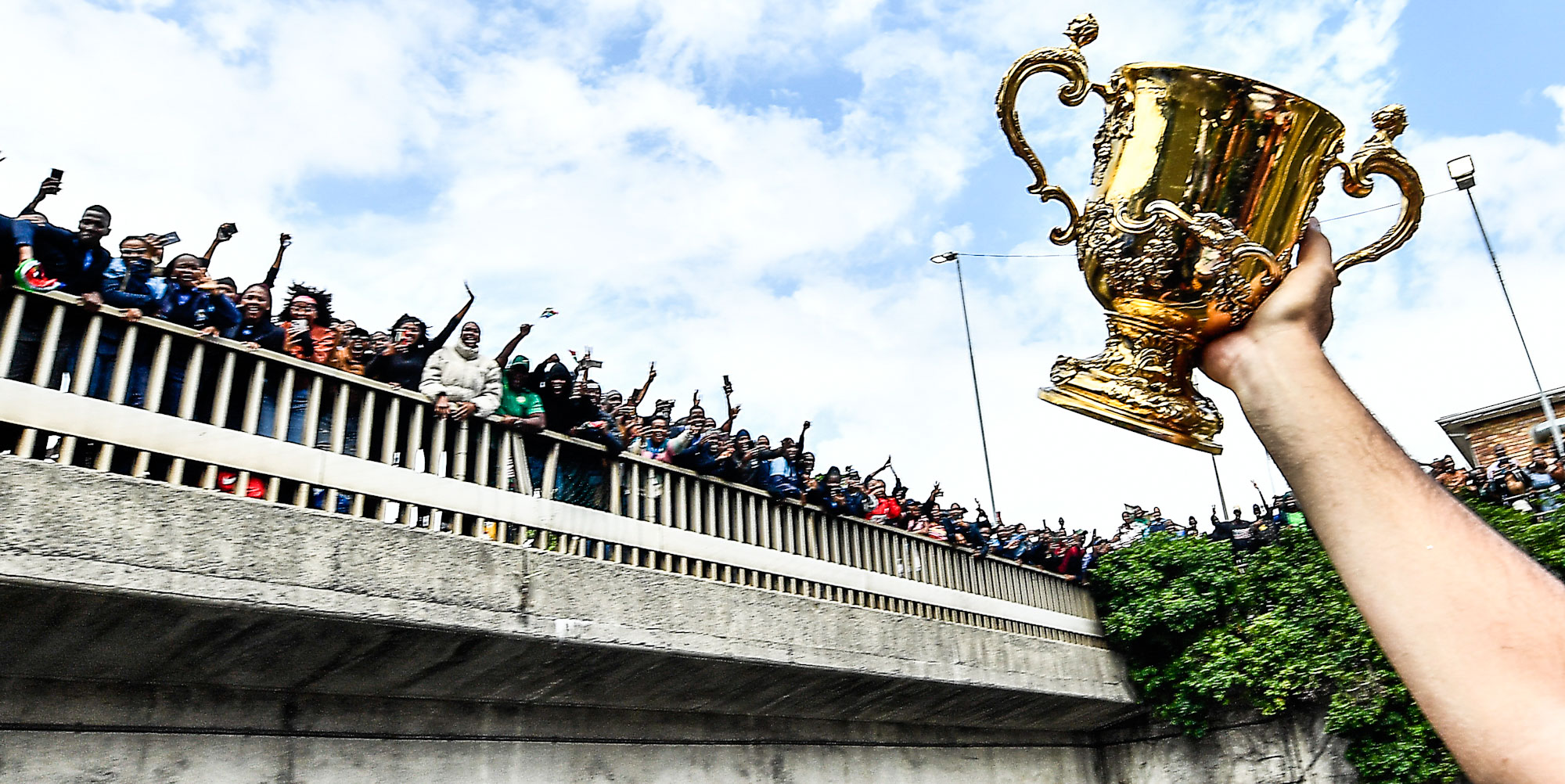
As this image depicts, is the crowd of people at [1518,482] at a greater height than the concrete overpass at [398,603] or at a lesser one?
greater

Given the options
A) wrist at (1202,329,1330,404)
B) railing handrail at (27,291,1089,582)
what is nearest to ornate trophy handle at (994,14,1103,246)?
wrist at (1202,329,1330,404)

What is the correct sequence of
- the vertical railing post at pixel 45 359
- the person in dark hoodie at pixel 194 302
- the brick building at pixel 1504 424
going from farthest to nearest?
the brick building at pixel 1504 424, the person in dark hoodie at pixel 194 302, the vertical railing post at pixel 45 359

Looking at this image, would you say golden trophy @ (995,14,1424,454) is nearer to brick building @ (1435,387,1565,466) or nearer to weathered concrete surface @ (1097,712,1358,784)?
weathered concrete surface @ (1097,712,1358,784)

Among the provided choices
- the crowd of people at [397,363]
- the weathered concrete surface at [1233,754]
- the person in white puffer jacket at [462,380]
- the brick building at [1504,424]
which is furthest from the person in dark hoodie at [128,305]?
the brick building at [1504,424]

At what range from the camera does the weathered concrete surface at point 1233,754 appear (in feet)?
39.7

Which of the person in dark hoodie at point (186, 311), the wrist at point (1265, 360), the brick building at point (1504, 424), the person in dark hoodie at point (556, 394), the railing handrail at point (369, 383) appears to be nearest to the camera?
the wrist at point (1265, 360)

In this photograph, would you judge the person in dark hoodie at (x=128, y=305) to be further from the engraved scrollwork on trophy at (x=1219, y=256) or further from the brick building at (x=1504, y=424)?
the brick building at (x=1504, y=424)

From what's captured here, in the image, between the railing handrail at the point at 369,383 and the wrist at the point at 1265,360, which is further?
the railing handrail at the point at 369,383

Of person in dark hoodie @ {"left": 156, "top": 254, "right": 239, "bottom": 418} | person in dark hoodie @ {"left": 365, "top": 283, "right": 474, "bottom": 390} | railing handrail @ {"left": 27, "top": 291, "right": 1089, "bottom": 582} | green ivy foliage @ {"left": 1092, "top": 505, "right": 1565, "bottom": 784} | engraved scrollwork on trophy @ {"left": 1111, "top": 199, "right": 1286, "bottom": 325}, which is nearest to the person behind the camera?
engraved scrollwork on trophy @ {"left": 1111, "top": 199, "right": 1286, "bottom": 325}

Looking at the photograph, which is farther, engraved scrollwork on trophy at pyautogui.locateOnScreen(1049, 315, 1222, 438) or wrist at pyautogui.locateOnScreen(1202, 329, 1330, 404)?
engraved scrollwork on trophy at pyautogui.locateOnScreen(1049, 315, 1222, 438)

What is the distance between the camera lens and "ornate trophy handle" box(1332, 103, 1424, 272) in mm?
2271

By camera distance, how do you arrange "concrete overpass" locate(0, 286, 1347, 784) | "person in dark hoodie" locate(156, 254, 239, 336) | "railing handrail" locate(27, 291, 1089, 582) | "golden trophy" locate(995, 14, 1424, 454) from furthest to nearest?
"person in dark hoodie" locate(156, 254, 239, 336), "railing handrail" locate(27, 291, 1089, 582), "concrete overpass" locate(0, 286, 1347, 784), "golden trophy" locate(995, 14, 1424, 454)

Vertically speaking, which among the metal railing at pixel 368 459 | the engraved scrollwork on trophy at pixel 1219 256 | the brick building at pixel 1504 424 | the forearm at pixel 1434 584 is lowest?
the forearm at pixel 1434 584

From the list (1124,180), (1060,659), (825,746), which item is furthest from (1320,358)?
(1060,659)
